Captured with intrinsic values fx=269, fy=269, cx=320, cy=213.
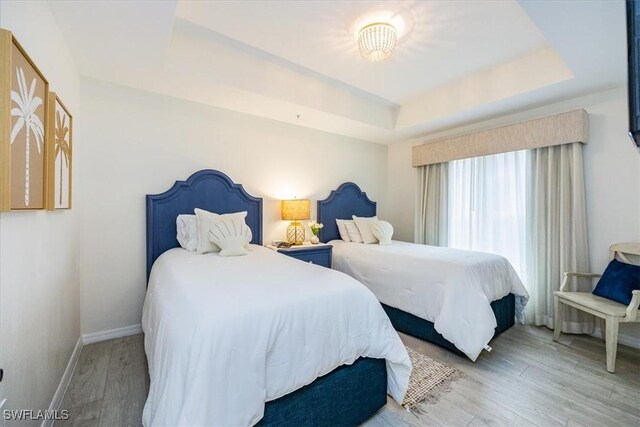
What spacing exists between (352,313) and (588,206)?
9.36 ft

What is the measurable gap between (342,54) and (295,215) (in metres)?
1.84

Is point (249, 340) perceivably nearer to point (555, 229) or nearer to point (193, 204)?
point (193, 204)

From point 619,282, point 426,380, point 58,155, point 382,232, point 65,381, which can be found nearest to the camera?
point 58,155

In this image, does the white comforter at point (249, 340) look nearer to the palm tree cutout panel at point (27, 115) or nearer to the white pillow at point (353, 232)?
the palm tree cutout panel at point (27, 115)

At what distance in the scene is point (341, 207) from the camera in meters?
4.15

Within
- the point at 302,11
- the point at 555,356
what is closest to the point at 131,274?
the point at 302,11

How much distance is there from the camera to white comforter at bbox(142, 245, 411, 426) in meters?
1.03

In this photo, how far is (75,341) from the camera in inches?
85.4

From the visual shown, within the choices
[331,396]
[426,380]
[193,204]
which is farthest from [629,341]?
[193,204]

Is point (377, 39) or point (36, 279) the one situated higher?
point (377, 39)

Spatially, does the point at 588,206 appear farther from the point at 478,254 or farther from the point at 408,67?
the point at 408,67

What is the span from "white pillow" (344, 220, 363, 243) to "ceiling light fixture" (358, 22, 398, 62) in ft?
7.26

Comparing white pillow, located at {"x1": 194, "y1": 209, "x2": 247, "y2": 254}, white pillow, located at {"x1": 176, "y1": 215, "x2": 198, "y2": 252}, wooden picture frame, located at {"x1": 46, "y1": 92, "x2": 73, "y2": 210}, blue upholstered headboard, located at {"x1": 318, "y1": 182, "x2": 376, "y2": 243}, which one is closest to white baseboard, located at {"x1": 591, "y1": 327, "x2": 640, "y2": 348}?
blue upholstered headboard, located at {"x1": 318, "y1": 182, "x2": 376, "y2": 243}

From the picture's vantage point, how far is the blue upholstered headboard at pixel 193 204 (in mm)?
2660
